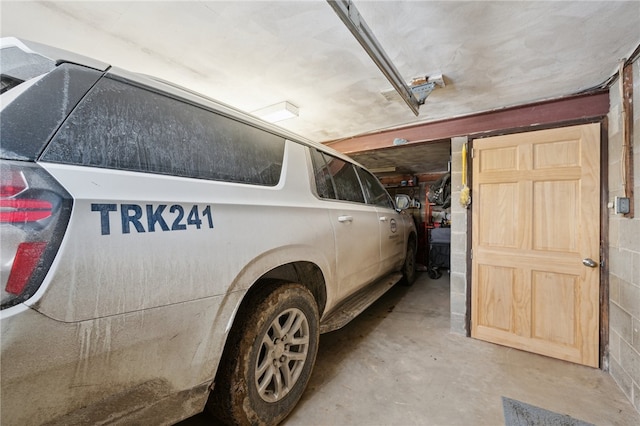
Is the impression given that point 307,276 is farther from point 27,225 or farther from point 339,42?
point 339,42

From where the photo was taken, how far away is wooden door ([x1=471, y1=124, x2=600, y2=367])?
7.57ft

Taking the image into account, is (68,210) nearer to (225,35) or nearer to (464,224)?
(225,35)

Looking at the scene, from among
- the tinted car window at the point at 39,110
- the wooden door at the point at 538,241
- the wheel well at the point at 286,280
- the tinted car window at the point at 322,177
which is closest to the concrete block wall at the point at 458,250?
the wooden door at the point at 538,241

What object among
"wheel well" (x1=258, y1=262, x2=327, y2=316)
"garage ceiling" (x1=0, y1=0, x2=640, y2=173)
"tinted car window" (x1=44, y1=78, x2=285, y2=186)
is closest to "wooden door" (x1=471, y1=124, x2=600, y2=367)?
"garage ceiling" (x1=0, y1=0, x2=640, y2=173)

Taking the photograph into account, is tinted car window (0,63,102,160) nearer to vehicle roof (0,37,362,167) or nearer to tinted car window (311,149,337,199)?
vehicle roof (0,37,362,167)

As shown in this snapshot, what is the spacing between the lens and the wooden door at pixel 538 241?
2309mm

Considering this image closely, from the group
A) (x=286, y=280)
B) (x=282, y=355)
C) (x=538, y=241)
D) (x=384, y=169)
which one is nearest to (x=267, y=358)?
(x=282, y=355)

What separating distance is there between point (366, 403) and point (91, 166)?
2.07 m

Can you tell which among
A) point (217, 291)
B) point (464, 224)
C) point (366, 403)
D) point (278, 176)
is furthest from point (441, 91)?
point (366, 403)

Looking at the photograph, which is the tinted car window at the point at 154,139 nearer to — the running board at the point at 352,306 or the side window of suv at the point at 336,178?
the side window of suv at the point at 336,178

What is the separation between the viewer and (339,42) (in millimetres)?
1695

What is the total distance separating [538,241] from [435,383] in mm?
1704

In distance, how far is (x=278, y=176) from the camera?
1.63m

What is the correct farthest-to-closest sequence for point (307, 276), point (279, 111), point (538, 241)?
point (279, 111)
point (538, 241)
point (307, 276)
